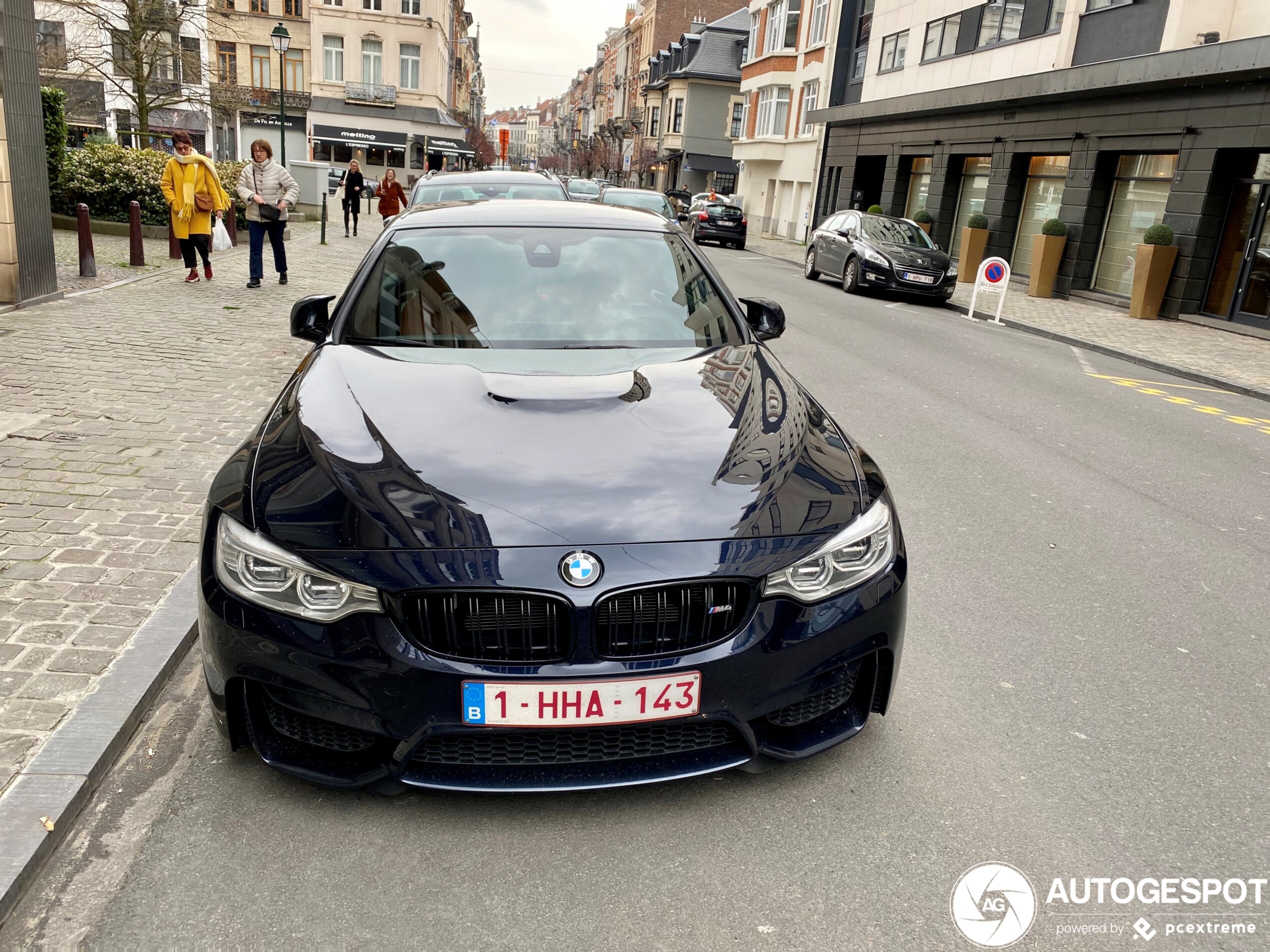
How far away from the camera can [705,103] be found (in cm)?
7225

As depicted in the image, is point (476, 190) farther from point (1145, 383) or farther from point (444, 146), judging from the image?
point (444, 146)

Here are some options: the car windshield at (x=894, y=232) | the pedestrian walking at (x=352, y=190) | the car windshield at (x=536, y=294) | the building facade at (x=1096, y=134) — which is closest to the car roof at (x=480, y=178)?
→ the car windshield at (x=536, y=294)

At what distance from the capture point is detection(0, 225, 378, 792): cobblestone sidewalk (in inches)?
134

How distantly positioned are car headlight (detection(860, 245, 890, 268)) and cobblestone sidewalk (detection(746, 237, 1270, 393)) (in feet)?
6.40

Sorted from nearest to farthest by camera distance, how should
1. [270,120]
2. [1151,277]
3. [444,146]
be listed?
[1151,277]
[270,120]
[444,146]

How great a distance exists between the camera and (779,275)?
2342cm

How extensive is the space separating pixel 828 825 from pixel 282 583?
1594 millimetres

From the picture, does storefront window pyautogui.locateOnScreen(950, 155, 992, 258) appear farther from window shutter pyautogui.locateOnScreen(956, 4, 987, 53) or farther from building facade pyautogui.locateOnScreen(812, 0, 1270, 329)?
window shutter pyautogui.locateOnScreen(956, 4, 987, 53)

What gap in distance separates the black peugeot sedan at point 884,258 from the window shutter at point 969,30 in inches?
373

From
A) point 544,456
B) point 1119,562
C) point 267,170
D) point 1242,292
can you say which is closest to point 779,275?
point 1242,292

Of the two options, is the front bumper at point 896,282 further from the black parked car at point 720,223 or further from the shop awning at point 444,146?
the shop awning at point 444,146

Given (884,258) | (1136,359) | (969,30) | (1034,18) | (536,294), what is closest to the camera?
(536,294)

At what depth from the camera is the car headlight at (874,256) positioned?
18.7m

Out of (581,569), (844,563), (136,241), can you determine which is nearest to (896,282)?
(136,241)
